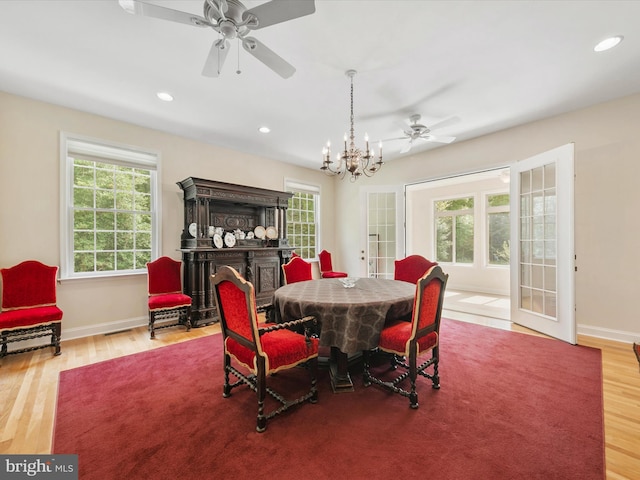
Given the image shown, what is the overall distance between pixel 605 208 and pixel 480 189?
3.56 metres

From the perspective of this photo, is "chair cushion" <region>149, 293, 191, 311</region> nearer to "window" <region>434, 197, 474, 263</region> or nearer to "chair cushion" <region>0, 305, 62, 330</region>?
"chair cushion" <region>0, 305, 62, 330</region>

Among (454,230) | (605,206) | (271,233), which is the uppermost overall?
(605,206)

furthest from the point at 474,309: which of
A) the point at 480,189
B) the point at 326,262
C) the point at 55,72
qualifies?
the point at 55,72

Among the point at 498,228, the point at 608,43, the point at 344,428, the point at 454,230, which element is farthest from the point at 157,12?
the point at 454,230

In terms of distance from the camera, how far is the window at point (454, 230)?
718 centimetres

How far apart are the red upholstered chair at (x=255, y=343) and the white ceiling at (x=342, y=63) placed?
2059 mm

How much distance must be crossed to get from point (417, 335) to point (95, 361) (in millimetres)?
3239

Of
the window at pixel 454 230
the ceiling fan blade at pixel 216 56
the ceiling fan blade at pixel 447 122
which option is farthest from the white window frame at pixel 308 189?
the ceiling fan blade at pixel 216 56

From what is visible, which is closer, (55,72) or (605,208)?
(55,72)

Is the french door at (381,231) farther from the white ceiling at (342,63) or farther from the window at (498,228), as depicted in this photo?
the window at (498,228)

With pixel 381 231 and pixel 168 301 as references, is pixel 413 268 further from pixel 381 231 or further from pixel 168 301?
pixel 168 301

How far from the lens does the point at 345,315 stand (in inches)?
86.4

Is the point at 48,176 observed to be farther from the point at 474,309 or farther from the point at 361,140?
the point at 474,309

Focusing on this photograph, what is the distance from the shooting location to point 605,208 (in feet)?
11.4
